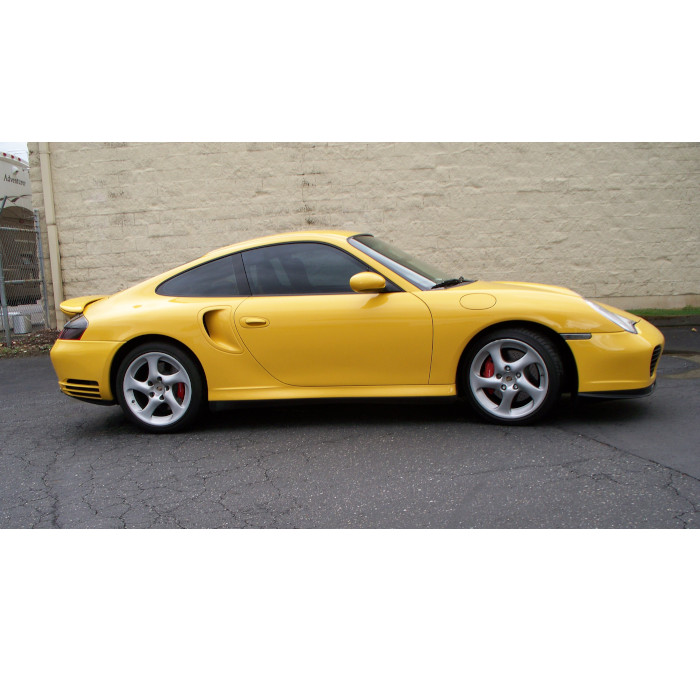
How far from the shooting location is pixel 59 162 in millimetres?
9953

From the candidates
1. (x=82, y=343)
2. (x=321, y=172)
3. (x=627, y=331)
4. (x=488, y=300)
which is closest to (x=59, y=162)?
(x=321, y=172)

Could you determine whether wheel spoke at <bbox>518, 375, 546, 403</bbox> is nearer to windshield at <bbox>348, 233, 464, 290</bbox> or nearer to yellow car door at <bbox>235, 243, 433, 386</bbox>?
yellow car door at <bbox>235, 243, 433, 386</bbox>

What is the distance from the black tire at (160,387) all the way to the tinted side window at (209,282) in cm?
42

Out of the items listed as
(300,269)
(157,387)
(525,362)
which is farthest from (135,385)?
(525,362)

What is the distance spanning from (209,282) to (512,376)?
215cm

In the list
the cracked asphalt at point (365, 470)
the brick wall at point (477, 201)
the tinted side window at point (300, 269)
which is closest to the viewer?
the cracked asphalt at point (365, 470)

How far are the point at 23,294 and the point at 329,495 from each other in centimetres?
857

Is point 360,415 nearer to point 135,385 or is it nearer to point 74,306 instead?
point 135,385

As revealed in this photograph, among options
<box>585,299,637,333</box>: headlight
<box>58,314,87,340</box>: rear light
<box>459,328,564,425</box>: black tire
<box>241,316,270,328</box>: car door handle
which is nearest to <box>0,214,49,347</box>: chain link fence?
<box>58,314,87,340</box>: rear light

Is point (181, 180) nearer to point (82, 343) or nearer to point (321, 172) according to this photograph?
point (321, 172)

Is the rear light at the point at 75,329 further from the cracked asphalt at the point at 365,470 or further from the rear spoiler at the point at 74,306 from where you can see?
the cracked asphalt at the point at 365,470

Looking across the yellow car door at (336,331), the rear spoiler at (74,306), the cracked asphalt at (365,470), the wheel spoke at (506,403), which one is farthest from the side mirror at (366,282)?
the rear spoiler at (74,306)

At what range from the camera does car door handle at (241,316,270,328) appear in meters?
4.75

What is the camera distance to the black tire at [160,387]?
484 cm
